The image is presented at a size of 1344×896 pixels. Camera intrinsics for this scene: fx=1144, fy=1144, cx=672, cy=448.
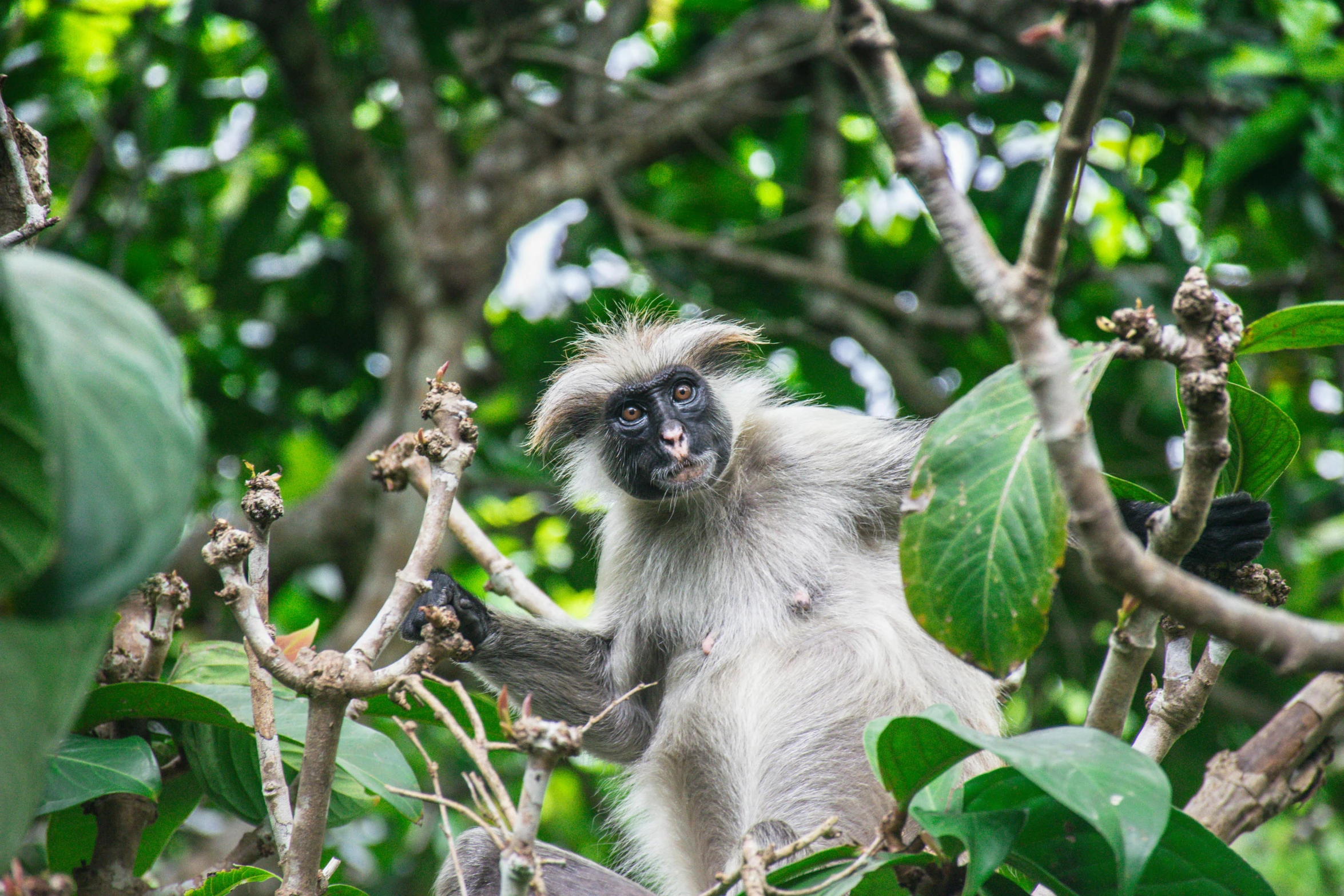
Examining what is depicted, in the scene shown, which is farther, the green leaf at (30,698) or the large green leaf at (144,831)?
the large green leaf at (144,831)

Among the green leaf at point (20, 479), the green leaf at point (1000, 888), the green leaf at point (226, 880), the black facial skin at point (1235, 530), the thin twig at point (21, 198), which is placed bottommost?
the green leaf at point (226, 880)

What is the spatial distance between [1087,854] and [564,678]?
6.20 ft

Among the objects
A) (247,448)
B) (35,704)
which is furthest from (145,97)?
(35,704)

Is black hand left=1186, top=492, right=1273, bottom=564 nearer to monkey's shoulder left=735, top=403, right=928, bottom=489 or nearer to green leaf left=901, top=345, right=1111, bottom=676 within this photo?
green leaf left=901, top=345, right=1111, bottom=676

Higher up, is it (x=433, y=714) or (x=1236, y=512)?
(x=1236, y=512)

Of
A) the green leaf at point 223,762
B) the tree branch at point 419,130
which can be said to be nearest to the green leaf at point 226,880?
the green leaf at point 223,762

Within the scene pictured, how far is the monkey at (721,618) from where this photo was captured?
2934 mm

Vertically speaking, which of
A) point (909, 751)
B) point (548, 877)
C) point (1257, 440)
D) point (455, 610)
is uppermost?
point (1257, 440)

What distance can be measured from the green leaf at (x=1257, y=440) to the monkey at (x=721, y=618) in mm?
876

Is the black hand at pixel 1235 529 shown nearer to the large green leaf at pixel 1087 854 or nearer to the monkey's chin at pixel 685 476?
the large green leaf at pixel 1087 854

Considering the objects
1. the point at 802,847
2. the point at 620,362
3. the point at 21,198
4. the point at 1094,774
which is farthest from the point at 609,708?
the point at 620,362

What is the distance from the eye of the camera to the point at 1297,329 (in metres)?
1.87

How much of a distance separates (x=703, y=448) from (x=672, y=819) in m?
1.08

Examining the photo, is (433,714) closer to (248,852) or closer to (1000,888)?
(248,852)
